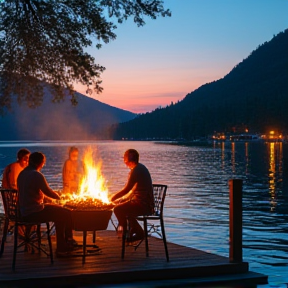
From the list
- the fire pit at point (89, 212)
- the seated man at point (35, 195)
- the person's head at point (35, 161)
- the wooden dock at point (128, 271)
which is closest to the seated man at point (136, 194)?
the fire pit at point (89, 212)

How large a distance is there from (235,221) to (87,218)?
6.91 ft

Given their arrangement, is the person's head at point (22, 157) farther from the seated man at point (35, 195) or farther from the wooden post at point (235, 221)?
the wooden post at point (235, 221)

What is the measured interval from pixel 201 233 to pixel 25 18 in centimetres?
716

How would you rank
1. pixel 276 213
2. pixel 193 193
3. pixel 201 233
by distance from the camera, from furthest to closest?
pixel 193 193, pixel 276 213, pixel 201 233

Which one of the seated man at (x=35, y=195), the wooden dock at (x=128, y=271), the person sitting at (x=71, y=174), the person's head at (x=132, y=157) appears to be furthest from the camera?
the person sitting at (x=71, y=174)

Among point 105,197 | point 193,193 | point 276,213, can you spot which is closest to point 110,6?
point 105,197

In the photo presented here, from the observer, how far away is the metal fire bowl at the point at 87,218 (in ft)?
30.0

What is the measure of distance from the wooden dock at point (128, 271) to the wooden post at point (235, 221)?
0.16 metres

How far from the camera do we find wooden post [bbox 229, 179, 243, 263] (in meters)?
9.04

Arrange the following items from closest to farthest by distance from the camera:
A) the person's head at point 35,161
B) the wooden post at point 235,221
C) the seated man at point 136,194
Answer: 1. the person's head at point 35,161
2. the wooden post at point 235,221
3. the seated man at point 136,194

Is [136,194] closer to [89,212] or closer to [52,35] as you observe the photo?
[89,212]

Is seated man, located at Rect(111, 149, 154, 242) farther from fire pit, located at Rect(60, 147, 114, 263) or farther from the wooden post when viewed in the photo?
the wooden post

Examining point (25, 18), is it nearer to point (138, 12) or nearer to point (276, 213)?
point (138, 12)

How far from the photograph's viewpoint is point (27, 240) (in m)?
9.27
